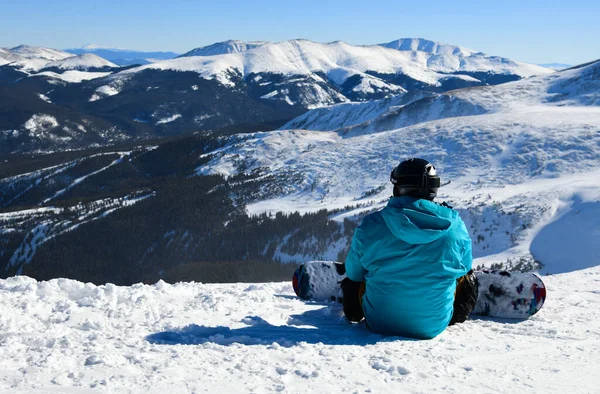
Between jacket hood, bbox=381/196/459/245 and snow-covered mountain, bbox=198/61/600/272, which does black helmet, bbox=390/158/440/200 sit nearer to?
jacket hood, bbox=381/196/459/245

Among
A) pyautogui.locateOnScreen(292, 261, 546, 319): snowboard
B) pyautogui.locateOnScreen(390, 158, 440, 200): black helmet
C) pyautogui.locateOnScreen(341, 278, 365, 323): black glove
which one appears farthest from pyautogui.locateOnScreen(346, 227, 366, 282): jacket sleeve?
pyautogui.locateOnScreen(292, 261, 546, 319): snowboard

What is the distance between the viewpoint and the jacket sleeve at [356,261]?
6433 millimetres

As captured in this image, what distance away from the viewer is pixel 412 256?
244 inches

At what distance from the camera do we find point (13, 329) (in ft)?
19.2

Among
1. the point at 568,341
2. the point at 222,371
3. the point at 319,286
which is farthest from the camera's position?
the point at 319,286

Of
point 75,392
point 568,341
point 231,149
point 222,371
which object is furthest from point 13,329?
point 231,149

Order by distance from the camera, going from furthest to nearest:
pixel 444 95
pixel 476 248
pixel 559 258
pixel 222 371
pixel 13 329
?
pixel 444 95 < pixel 476 248 < pixel 559 258 < pixel 13 329 < pixel 222 371

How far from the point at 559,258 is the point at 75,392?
50.7 metres

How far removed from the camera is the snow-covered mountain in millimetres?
57750

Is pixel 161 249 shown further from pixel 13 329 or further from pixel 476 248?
pixel 13 329

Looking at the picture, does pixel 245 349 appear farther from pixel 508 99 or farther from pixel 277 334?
pixel 508 99

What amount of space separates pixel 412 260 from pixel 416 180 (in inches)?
38.8

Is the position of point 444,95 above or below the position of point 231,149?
above

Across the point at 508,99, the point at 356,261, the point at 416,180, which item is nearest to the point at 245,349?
the point at 356,261
